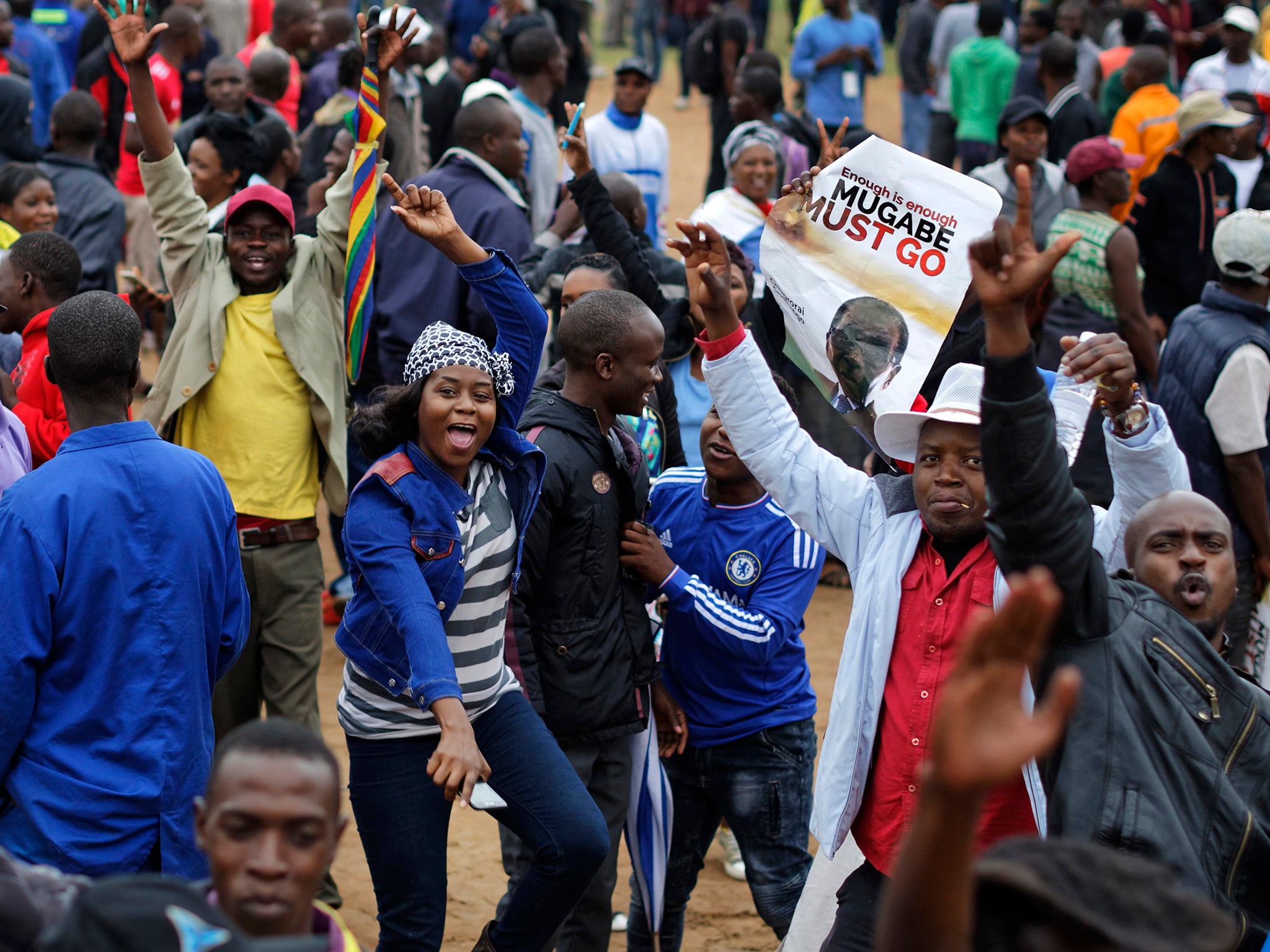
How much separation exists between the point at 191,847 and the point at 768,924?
6.20 ft

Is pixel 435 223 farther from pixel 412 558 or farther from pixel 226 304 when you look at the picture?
pixel 226 304

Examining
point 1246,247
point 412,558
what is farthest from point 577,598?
point 1246,247

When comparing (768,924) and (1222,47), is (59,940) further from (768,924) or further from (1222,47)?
(1222,47)

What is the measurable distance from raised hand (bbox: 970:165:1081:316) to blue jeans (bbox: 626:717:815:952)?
212cm

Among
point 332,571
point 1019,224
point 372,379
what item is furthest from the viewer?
point 332,571

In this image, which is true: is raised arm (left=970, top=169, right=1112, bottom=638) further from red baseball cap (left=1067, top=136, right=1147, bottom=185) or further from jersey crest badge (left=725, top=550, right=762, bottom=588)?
Result: red baseball cap (left=1067, top=136, right=1147, bottom=185)

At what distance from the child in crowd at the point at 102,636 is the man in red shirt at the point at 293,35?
786cm

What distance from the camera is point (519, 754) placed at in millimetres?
3756

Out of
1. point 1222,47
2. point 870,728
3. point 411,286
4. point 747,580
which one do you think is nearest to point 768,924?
point 747,580

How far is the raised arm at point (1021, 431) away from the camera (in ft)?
8.36

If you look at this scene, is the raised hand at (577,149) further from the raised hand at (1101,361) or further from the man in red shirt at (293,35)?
the man in red shirt at (293,35)

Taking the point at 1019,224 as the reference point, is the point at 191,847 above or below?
below

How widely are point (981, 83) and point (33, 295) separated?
10443 mm

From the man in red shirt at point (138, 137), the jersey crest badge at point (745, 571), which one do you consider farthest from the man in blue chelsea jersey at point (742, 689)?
the man in red shirt at point (138, 137)
